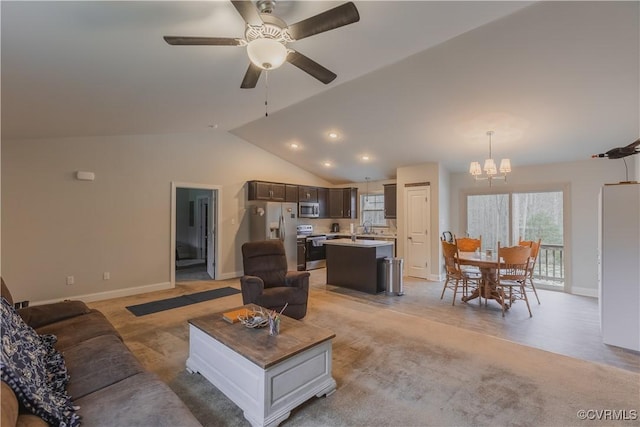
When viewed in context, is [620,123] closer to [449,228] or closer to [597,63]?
[597,63]

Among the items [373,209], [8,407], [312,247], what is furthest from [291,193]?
[8,407]

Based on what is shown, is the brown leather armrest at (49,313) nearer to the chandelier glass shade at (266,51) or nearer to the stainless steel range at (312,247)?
the chandelier glass shade at (266,51)

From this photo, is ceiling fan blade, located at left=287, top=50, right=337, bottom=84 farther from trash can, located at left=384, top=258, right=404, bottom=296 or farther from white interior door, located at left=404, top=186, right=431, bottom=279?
white interior door, located at left=404, top=186, right=431, bottom=279

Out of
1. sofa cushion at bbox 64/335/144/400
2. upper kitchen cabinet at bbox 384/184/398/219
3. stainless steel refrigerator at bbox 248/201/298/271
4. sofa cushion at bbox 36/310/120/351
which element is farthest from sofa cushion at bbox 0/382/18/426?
upper kitchen cabinet at bbox 384/184/398/219

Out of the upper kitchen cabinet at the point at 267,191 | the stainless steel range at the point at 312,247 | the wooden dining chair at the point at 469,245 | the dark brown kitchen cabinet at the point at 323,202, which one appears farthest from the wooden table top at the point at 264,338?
the dark brown kitchen cabinet at the point at 323,202

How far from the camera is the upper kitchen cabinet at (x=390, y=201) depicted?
7215mm

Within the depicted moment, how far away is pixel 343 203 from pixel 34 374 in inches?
286

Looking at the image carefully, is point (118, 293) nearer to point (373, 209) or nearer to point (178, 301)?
point (178, 301)

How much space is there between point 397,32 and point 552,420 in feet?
9.98

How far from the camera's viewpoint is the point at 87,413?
1.40 meters

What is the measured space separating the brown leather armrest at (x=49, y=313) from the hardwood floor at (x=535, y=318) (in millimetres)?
3349

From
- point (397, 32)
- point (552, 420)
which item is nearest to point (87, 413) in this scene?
point (552, 420)

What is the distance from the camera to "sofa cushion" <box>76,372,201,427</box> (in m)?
1.35

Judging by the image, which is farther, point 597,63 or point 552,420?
point 597,63
